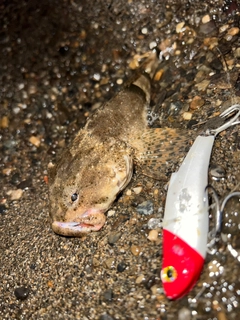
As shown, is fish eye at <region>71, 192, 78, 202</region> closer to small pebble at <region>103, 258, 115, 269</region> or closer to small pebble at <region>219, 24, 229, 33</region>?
small pebble at <region>103, 258, 115, 269</region>

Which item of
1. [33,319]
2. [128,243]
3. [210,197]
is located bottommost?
[33,319]

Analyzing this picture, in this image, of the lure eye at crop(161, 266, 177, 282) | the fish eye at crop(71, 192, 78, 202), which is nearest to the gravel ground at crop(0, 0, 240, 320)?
the lure eye at crop(161, 266, 177, 282)

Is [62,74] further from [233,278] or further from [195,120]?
[233,278]

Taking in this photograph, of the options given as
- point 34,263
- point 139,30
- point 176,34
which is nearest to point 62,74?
point 139,30

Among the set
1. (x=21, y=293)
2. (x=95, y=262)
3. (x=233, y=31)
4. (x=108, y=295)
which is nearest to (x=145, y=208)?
(x=95, y=262)

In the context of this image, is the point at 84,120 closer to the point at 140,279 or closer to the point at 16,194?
the point at 16,194

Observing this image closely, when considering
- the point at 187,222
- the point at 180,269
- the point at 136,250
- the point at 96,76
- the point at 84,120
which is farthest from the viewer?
the point at 96,76

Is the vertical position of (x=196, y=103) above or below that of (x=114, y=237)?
above

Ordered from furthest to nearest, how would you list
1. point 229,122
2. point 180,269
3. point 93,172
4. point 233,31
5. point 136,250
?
point 233,31, point 93,172, point 229,122, point 136,250, point 180,269
